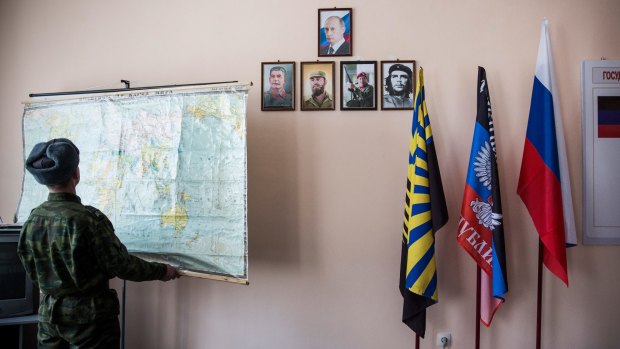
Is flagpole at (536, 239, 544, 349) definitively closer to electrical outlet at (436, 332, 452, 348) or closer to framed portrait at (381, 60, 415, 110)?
electrical outlet at (436, 332, 452, 348)

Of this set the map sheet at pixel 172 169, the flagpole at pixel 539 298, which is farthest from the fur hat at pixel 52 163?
the flagpole at pixel 539 298

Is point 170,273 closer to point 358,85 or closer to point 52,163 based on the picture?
point 52,163

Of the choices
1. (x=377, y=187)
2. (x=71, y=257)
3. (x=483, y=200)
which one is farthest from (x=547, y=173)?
(x=71, y=257)

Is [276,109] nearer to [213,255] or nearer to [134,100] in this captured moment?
[134,100]

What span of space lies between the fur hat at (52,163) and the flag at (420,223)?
1.56 metres

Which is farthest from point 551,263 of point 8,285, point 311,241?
point 8,285

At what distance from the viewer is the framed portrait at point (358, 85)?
1984mm

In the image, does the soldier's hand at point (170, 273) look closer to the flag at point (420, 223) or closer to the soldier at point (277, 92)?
the soldier at point (277, 92)

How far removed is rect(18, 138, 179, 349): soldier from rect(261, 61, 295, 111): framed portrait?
3.32ft

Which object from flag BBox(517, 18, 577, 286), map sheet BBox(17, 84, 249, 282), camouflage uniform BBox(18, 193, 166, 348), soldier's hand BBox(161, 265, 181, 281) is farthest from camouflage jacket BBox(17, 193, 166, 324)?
flag BBox(517, 18, 577, 286)

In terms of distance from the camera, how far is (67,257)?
1.35 meters

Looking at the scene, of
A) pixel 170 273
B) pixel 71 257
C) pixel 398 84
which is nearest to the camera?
pixel 71 257

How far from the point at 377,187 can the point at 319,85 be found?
27.1 inches

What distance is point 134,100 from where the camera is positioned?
1.82 m
